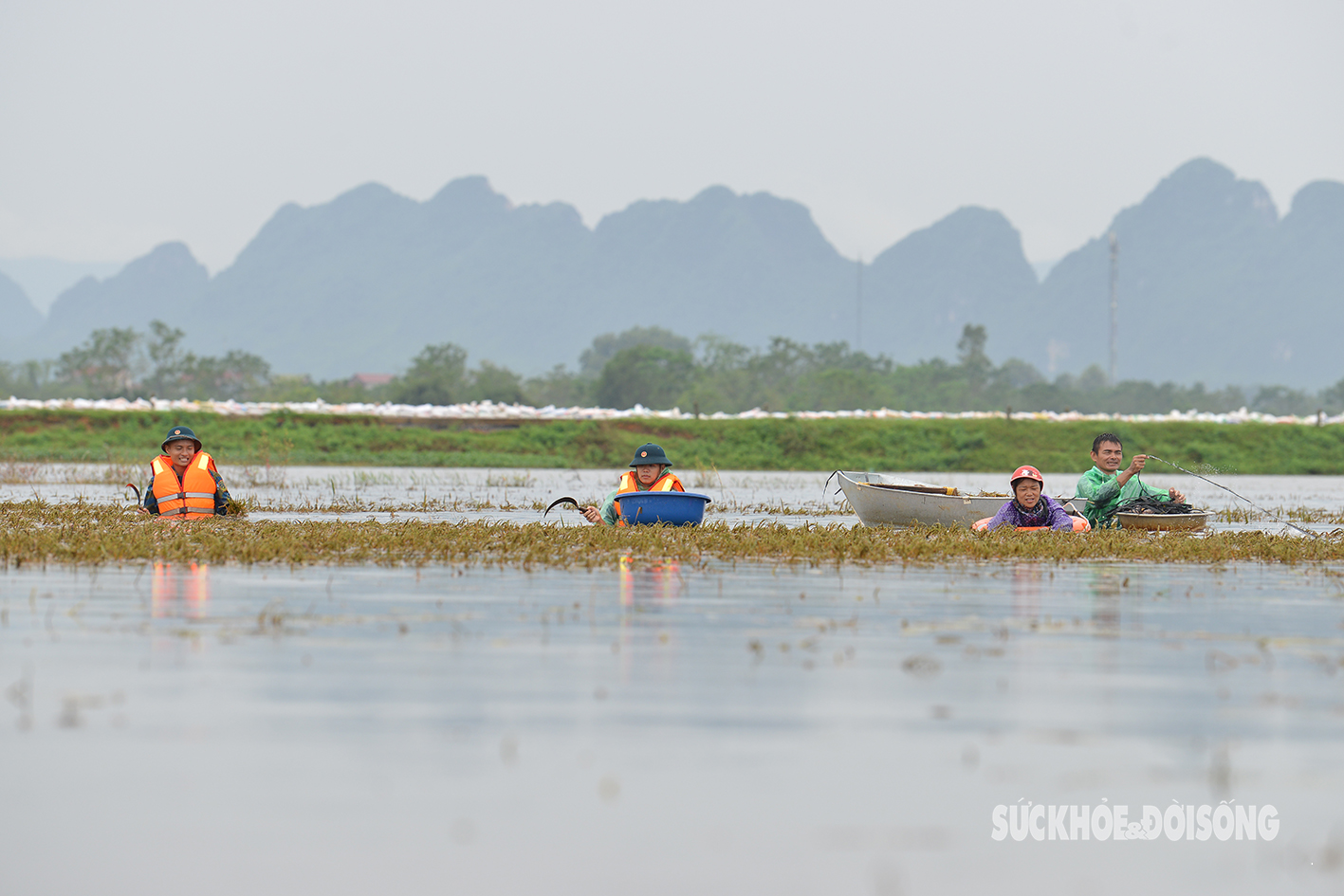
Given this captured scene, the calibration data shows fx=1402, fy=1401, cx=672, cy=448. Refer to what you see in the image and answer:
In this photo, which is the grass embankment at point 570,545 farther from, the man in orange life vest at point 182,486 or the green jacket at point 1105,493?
the green jacket at point 1105,493

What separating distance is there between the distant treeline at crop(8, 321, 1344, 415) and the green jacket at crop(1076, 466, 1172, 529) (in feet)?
198

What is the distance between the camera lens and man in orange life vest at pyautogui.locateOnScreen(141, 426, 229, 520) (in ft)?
53.1

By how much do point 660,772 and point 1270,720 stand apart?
2.88 m

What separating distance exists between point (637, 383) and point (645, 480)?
2732 inches

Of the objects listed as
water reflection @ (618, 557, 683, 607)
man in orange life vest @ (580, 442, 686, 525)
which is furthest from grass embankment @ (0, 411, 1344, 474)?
water reflection @ (618, 557, 683, 607)

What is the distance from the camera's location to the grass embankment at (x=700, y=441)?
1921 inches

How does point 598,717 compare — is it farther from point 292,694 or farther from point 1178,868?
point 1178,868

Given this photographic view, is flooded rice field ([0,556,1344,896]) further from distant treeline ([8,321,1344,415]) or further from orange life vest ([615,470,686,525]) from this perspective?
distant treeline ([8,321,1344,415])

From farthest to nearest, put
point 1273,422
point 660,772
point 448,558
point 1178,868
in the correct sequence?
1. point 1273,422
2. point 448,558
3. point 660,772
4. point 1178,868

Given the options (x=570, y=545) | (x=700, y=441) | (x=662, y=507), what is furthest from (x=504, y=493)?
(x=700, y=441)

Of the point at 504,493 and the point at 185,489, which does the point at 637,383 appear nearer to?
the point at 504,493

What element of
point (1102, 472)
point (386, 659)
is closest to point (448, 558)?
point (386, 659)

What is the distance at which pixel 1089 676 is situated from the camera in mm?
7277

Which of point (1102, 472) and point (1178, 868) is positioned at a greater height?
point (1102, 472)
